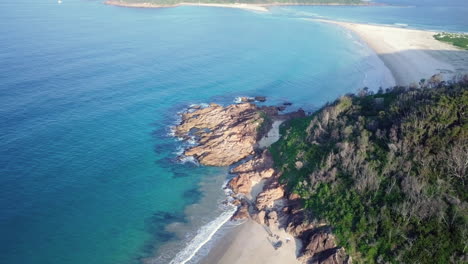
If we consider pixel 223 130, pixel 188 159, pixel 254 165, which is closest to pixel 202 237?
pixel 254 165

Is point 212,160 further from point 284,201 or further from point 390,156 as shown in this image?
point 390,156

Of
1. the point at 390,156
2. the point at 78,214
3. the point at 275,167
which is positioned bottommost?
the point at 78,214

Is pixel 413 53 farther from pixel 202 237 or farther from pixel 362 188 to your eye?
pixel 202 237

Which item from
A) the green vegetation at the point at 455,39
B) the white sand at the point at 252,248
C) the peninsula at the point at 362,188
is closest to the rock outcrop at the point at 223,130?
the peninsula at the point at 362,188

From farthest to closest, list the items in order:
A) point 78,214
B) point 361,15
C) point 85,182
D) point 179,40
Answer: point 361,15 → point 179,40 → point 85,182 → point 78,214

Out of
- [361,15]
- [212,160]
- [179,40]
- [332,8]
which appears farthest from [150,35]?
[332,8]

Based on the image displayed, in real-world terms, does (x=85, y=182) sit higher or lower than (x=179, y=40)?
lower

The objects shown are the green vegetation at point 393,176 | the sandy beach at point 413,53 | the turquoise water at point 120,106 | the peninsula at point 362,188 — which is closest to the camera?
the green vegetation at point 393,176

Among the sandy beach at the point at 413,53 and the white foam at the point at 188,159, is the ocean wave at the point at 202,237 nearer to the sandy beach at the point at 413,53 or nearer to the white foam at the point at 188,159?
the white foam at the point at 188,159
